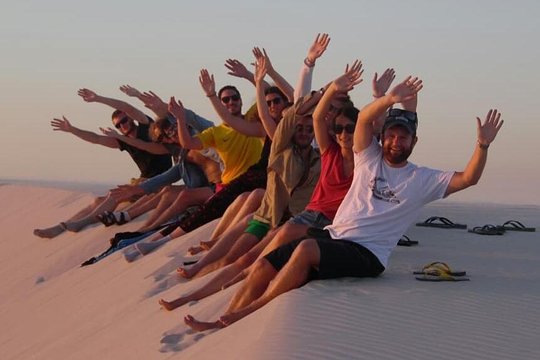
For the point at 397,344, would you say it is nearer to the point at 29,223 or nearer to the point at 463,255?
the point at 463,255

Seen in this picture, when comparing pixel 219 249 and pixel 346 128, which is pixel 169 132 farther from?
pixel 346 128

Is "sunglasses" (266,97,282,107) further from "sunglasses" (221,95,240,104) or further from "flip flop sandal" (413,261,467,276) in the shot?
"flip flop sandal" (413,261,467,276)

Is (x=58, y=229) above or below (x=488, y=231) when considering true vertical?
below

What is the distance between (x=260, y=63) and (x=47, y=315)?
141 inches

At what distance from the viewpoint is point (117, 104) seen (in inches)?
591

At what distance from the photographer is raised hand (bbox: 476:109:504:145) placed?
7.62 m

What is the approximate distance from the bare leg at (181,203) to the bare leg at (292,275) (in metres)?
6.04

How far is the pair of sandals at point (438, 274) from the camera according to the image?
27.5ft

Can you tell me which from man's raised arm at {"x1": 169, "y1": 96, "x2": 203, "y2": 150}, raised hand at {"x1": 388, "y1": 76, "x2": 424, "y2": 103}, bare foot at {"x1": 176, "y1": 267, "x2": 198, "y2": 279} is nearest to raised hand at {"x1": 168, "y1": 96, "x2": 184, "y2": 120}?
man's raised arm at {"x1": 169, "y1": 96, "x2": 203, "y2": 150}

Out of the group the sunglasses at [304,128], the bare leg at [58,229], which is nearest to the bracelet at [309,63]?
the sunglasses at [304,128]

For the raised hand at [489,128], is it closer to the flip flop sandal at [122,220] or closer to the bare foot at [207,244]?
the bare foot at [207,244]

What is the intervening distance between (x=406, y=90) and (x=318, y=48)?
3.04m

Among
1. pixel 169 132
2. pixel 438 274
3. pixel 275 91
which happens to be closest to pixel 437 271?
pixel 438 274

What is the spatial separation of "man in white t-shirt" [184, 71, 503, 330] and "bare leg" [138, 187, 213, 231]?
5735 millimetres
